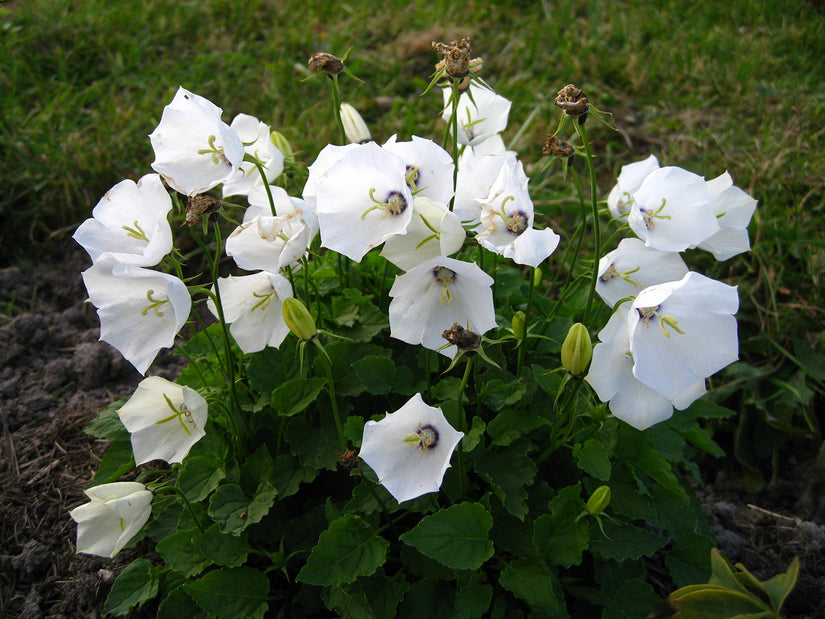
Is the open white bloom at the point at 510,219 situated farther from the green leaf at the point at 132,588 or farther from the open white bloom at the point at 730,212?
the green leaf at the point at 132,588

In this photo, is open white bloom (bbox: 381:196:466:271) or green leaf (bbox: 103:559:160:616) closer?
open white bloom (bbox: 381:196:466:271)

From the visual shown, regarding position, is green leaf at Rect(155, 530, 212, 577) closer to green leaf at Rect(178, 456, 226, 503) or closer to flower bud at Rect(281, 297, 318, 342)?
green leaf at Rect(178, 456, 226, 503)

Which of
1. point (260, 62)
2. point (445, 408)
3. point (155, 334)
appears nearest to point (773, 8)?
point (260, 62)

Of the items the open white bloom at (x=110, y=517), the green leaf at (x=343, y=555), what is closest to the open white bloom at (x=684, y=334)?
the green leaf at (x=343, y=555)

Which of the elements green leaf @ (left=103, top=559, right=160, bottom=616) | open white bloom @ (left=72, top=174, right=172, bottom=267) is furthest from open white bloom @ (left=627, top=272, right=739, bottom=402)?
green leaf @ (left=103, top=559, right=160, bottom=616)

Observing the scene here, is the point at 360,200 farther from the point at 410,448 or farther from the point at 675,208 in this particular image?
the point at 675,208

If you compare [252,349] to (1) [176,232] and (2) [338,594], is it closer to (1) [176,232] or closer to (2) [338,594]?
(2) [338,594]
